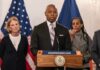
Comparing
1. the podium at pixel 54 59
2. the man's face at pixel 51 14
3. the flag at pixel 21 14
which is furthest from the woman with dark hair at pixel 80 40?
the podium at pixel 54 59

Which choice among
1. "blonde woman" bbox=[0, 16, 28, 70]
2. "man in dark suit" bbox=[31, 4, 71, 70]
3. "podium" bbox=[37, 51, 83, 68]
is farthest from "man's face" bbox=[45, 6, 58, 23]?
"podium" bbox=[37, 51, 83, 68]

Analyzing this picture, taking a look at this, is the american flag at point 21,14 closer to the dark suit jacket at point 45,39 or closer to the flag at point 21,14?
the flag at point 21,14

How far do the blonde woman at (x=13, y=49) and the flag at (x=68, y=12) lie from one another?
145 centimetres

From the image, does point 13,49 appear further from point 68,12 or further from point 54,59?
point 68,12

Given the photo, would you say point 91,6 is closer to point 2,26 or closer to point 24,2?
point 24,2

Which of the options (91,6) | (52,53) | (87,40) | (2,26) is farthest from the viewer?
(91,6)

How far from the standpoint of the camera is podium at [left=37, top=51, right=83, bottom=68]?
11.7 feet

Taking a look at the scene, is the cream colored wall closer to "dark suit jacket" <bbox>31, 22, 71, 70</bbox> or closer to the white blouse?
the white blouse

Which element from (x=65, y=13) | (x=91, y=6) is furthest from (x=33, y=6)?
(x=91, y=6)

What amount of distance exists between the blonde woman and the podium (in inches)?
43.8

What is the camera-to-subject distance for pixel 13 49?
184 inches

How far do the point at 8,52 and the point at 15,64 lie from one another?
0.22 m

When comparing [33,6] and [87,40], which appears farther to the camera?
[33,6]

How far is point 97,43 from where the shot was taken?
13.8 ft
